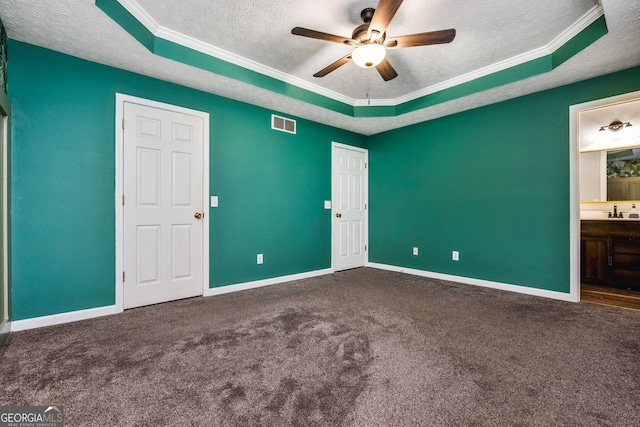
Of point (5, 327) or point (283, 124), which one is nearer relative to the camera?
point (5, 327)

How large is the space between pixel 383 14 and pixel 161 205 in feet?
9.12

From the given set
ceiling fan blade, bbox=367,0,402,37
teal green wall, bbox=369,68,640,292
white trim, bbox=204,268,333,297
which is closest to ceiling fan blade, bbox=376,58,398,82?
ceiling fan blade, bbox=367,0,402,37

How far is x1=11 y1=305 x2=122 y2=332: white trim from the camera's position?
7.78ft

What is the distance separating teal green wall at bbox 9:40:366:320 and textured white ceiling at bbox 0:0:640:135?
0.66 feet

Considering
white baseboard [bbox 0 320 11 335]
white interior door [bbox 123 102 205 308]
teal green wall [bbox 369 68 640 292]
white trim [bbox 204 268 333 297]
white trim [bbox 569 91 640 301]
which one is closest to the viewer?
white baseboard [bbox 0 320 11 335]

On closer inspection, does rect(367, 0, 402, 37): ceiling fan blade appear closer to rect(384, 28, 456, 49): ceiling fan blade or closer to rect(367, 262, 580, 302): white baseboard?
rect(384, 28, 456, 49): ceiling fan blade

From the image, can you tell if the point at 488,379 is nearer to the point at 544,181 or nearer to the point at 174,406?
the point at 174,406

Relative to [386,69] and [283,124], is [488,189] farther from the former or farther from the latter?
[283,124]

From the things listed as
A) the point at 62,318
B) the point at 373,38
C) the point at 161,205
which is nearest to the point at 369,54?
the point at 373,38

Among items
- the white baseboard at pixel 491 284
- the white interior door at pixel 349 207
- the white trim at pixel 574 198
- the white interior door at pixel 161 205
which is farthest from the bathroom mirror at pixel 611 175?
the white interior door at pixel 161 205

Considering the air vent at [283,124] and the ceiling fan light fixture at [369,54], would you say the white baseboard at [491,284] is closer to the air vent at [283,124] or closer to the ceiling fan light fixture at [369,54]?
the air vent at [283,124]

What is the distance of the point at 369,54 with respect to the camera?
89.7 inches

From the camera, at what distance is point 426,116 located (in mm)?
4277

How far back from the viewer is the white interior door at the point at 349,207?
481cm
